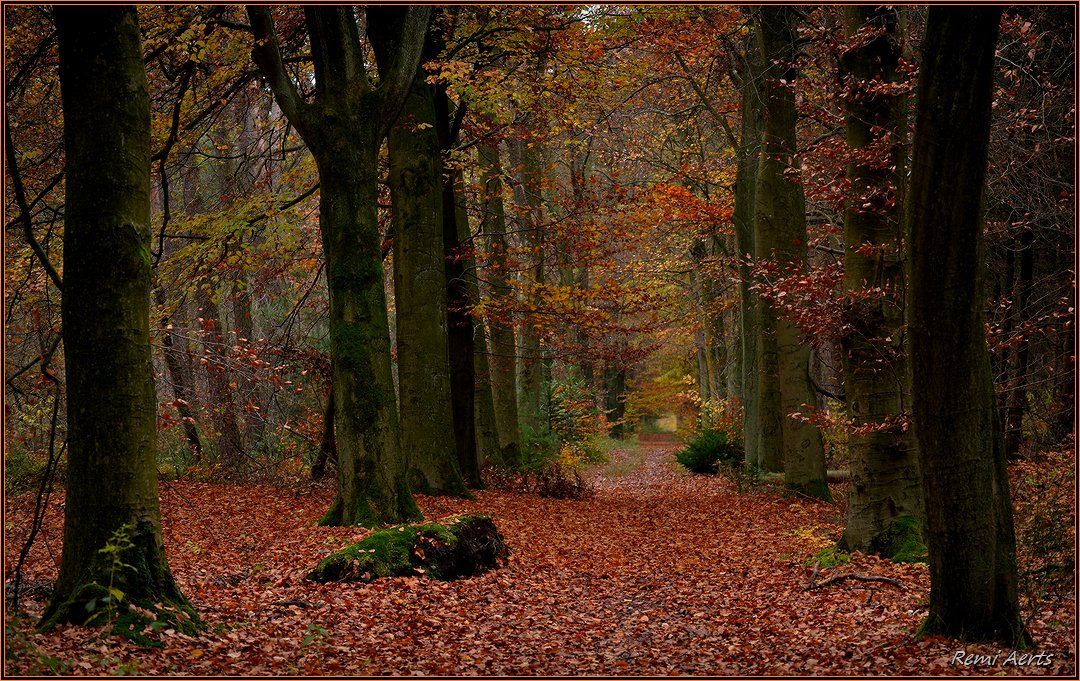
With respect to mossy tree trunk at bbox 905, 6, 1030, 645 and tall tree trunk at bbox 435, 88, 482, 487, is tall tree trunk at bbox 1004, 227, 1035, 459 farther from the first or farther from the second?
tall tree trunk at bbox 435, 88, 482, 487

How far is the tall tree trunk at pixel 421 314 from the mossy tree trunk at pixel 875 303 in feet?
20.1

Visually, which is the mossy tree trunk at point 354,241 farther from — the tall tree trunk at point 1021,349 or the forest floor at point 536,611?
the tall tree trunk at point 1021,349

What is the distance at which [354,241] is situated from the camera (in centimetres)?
963

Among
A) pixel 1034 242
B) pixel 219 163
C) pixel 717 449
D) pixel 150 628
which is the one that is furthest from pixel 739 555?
pixel 219 163

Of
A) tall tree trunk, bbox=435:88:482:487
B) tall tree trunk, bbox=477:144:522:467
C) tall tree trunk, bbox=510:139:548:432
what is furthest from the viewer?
tall tree trunk, bbox=477:144:522:467

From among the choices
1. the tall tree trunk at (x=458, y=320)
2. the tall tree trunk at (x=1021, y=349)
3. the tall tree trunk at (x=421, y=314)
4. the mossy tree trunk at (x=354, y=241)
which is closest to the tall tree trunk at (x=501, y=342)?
the tall tree trunk at (x=458, y=320)

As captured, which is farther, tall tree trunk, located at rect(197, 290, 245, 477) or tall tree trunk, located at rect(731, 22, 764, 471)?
tall tree trunk, located at rect(731, 22, 764, 471)

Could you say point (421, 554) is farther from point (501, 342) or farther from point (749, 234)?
point (749, 234)

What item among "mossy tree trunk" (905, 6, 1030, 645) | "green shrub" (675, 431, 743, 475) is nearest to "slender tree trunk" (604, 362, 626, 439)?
"green shrub" (675, 431, 743, 475)

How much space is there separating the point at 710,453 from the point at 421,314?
11282mm

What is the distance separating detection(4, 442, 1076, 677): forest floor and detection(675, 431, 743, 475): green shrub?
8.99m

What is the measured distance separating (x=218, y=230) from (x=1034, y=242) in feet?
38.7

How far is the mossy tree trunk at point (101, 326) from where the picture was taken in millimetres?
5547

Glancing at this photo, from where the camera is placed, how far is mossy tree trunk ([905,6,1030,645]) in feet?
15.7
